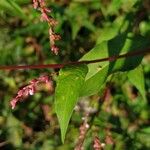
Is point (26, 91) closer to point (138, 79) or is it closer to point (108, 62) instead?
point (108, 62)

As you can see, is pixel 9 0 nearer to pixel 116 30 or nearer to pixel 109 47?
pixel 109 47

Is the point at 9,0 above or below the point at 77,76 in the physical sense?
above

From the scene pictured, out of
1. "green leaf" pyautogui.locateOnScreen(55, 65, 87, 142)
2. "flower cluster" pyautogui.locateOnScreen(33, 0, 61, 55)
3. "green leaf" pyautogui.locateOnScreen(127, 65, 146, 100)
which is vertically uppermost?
"flower cluster" pyautogui.locateOnScreen(33, 0, 61, 55)

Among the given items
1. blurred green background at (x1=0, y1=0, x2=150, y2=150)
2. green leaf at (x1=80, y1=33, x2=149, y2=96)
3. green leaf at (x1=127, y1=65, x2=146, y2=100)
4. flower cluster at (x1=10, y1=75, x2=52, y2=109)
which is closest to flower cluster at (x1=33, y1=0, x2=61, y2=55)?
flower cluster at (x1=10, y1=75, x2=52, y2=109)

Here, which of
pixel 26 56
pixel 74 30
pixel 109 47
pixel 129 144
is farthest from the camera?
pixel 26 56

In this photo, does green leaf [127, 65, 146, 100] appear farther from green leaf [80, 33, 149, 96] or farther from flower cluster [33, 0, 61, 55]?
flower cluster [33, 0, 61, 55]

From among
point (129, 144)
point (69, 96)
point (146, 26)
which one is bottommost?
point (129, 144)

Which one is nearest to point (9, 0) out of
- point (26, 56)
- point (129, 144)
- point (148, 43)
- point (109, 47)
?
point (109, 47)
